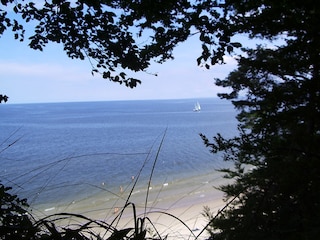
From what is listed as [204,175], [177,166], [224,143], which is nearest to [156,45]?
[224,143]

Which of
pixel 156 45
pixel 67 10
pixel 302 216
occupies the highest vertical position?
pixel 67 10

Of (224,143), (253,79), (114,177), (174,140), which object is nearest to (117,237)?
(224,143)

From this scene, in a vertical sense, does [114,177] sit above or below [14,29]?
below

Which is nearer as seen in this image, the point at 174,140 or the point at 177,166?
the point at 177,166

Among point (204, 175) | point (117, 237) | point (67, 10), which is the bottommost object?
point (204, 175)

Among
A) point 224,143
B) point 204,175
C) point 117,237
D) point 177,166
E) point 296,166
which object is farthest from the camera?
point 177,166

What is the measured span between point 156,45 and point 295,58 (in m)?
5.15

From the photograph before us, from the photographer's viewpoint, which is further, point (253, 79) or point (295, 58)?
point (253, 79)

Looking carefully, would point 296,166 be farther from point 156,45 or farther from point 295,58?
point 295,58

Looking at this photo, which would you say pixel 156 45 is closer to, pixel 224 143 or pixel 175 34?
pixel 175 34

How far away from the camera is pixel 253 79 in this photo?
28.7 ft

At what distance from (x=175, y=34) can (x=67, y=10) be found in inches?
34.7

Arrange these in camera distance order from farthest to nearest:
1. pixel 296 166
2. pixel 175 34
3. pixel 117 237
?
pixel 296 166 → pixel 175 34 → pixel 117 237

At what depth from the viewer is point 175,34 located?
8.09 ft
